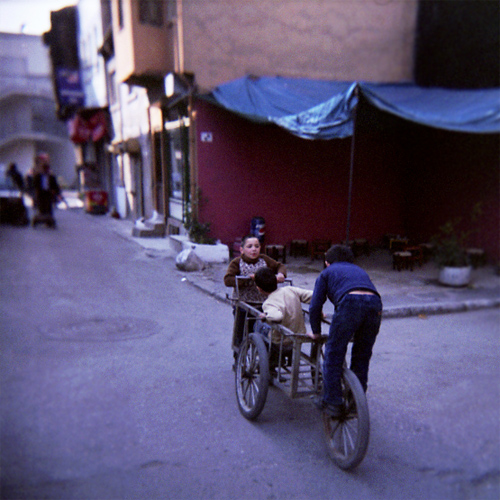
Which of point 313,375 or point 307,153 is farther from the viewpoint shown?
point 307,153

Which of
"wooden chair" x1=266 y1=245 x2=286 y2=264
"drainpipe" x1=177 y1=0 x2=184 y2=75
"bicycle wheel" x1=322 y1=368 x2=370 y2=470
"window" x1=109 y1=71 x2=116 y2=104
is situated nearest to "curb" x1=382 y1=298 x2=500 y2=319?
"bicycle wheel" x1=322 y1=368 x2=370 y2=470

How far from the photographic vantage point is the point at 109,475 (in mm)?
2803

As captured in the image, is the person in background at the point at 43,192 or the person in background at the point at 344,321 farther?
the person in background at the point at 43,192

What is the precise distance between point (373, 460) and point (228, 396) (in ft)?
4.80

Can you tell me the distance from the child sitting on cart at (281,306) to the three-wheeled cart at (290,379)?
0.15 feet

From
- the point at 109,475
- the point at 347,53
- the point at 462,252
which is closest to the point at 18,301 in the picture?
the point at 109,475

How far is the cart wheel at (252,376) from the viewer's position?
3.57m

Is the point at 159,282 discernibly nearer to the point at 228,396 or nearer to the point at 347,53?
the point at 228,396

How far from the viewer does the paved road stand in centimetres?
287

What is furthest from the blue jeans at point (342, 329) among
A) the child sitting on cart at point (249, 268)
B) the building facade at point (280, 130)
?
the building facade at point (280, 130)

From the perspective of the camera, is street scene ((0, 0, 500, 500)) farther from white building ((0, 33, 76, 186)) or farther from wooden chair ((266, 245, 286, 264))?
white building ((0, 33, 76, 186))

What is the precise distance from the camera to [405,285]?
851 centimetres

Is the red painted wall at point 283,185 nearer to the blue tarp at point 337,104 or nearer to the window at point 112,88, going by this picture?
the blue tarp at point 337,104

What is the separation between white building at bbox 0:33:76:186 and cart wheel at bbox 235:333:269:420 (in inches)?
1468
